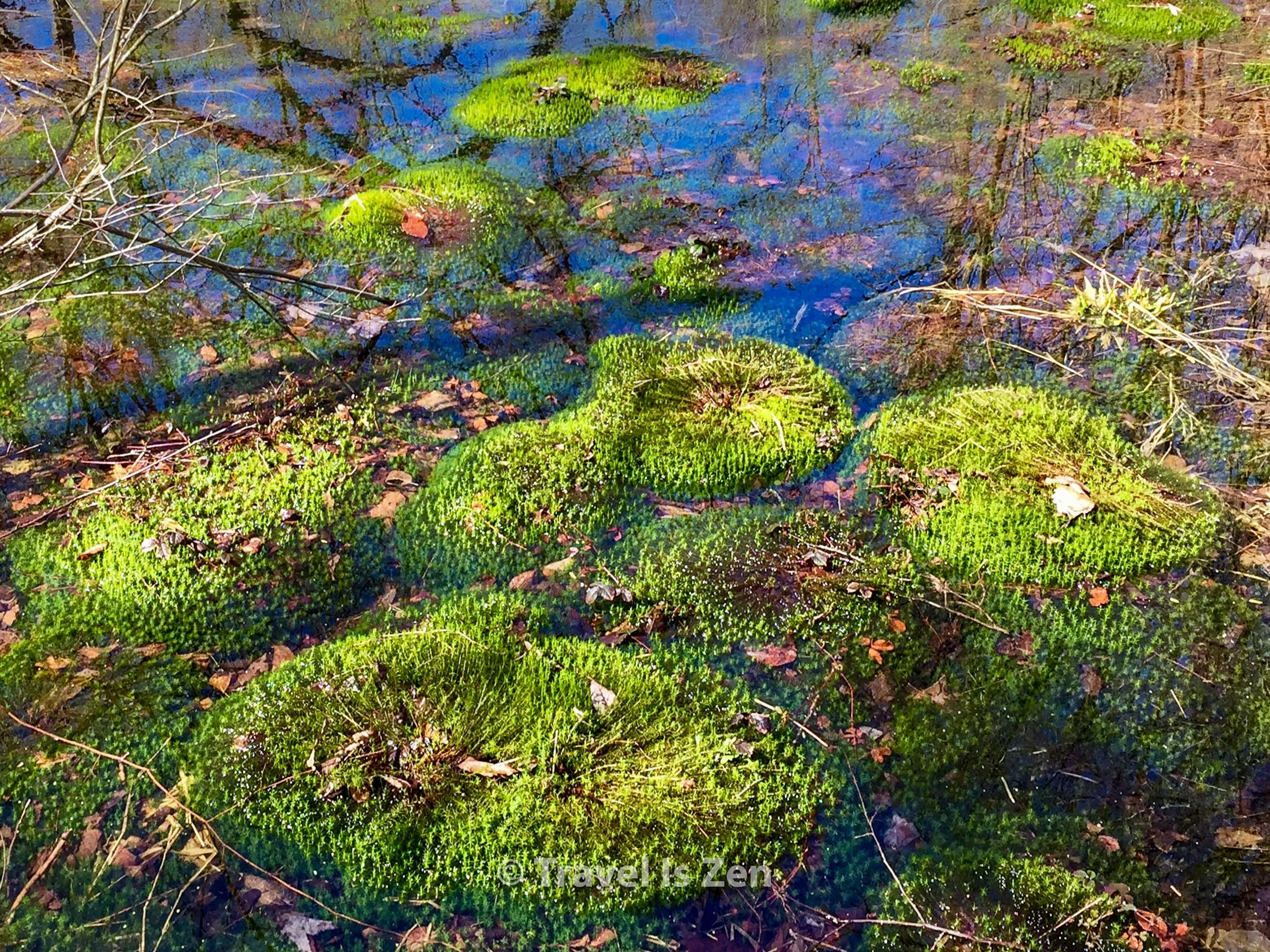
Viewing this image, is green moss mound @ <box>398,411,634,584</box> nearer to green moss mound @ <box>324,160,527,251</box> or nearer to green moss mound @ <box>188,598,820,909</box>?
green moss mound @ <box>188,598,820,909</box>

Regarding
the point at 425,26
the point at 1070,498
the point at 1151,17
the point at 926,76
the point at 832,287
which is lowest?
the point at 1070,498

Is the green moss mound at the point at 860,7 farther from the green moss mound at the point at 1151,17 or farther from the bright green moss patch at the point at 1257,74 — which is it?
the bright green moss patch at the point at 1257,74

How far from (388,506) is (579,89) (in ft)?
15.1

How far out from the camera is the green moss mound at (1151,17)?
7.69 metres

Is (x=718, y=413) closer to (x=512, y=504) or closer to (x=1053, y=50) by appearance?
(x=512, y=504)

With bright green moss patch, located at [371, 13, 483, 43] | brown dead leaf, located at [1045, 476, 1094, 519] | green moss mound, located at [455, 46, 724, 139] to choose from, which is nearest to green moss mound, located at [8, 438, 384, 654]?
brown dead leaf, located at [1045, 476, 1094, 519]

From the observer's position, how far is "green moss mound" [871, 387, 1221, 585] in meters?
3.59

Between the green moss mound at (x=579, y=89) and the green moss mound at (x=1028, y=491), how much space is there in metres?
3.84

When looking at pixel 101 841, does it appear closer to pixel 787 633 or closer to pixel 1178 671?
pixel 787 633

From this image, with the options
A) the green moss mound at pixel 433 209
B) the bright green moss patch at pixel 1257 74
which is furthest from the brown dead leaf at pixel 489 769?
the bright green moss patch at pixel 1257 74

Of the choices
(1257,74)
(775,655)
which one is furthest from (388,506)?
(1257,74)

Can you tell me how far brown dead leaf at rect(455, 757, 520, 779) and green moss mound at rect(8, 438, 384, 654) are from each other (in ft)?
3.12

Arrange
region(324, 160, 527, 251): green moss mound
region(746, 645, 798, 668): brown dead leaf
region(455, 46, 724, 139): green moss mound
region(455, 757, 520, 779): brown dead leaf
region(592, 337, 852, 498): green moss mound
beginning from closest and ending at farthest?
region(455, 757, 520, 779): brown dead leaf
region(746, 645, 798, 668): brown dead leaf
region(592, 337, 852, 498): green moss mound
region(324, 160, 527, 251): green moss mound
region(455, 46, 724, 139): green moss mound

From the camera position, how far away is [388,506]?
3871mm
